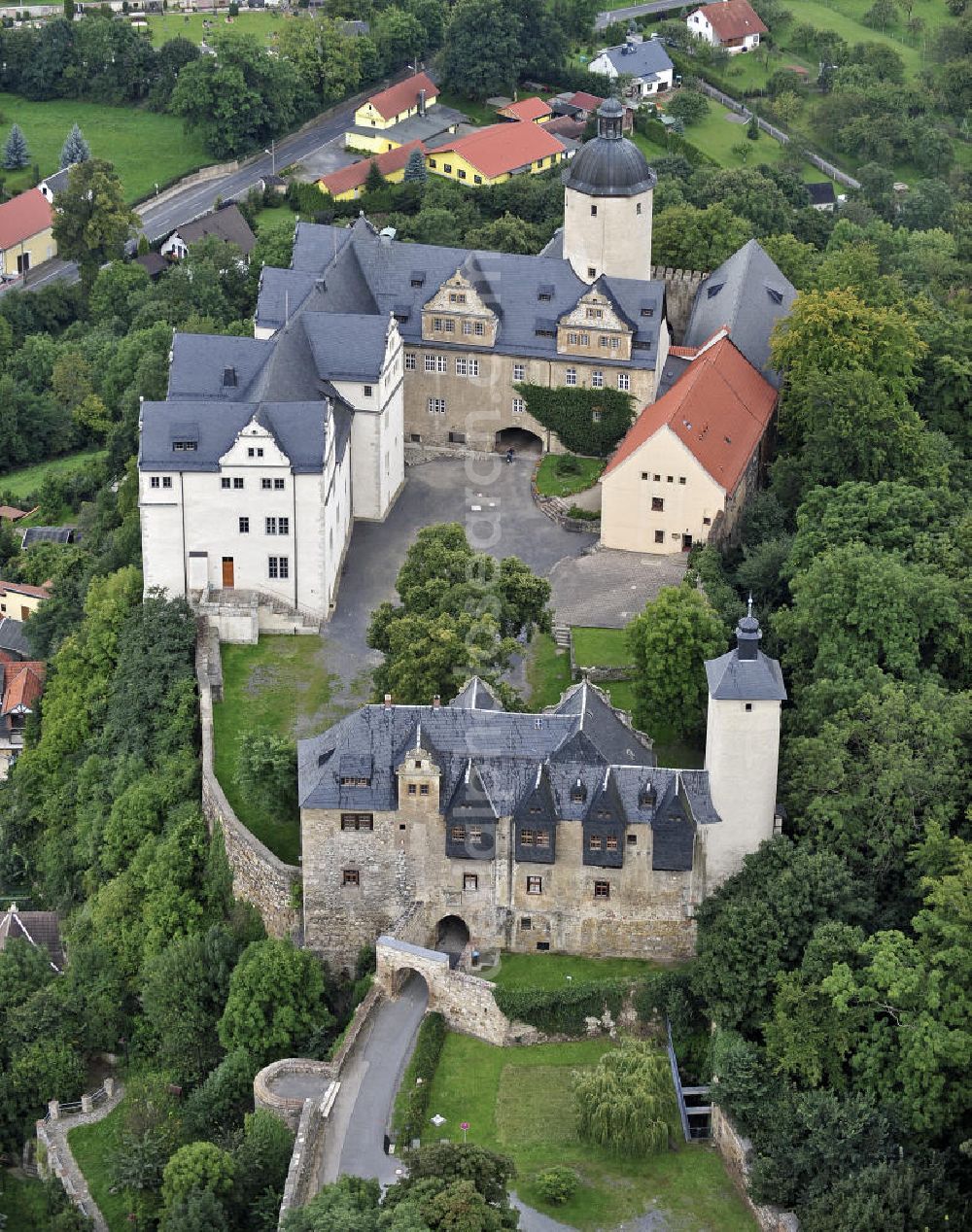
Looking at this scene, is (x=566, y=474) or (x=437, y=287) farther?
(x=437, y=287)

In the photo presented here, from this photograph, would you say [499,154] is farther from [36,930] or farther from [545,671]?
[36,930]

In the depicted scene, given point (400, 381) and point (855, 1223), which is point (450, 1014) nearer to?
point (855, 1223)

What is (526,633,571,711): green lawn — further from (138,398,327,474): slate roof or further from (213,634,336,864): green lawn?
(138,398,327,474): slate roof

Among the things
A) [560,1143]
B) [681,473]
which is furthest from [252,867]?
[681,473]

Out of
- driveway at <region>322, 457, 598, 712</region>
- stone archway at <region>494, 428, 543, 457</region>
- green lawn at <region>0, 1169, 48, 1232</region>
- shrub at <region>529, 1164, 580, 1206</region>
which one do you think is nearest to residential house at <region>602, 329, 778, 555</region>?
driveway at <region>322, 457, 598, 712</region>

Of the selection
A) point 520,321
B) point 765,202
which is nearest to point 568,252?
point 520,321

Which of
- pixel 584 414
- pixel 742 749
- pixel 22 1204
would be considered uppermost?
pixel 742 749

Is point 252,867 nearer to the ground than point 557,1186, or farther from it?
nearer to the ground
